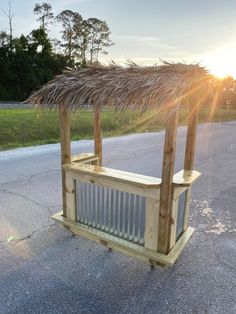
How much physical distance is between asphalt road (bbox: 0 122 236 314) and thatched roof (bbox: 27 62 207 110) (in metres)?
1.92

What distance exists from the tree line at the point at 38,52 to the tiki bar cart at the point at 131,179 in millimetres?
32820

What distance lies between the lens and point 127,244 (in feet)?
11.0

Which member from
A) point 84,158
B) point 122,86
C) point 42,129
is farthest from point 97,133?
point 42,129

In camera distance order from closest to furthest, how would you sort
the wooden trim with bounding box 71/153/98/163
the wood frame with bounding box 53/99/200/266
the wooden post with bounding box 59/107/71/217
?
the wood frame with bounding box 53/99/200/266
the wooden post with bounding box 59/107/71/217
the wooden trim with bounding box 71/153/98/163

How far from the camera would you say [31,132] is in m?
12.6

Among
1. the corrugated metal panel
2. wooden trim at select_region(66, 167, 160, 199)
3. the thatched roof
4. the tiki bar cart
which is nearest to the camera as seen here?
the thatched roof

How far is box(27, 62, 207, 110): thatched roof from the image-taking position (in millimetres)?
2664

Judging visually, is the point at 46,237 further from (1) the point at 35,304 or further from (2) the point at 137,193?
(2) the point at 137,193

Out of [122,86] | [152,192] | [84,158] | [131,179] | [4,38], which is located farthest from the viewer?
[4,38]

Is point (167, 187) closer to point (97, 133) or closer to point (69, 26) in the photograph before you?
point (97, 133)

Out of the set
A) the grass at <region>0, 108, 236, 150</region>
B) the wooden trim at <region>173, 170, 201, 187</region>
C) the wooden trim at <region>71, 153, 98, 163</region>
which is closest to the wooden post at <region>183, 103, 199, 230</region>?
the wooden trim at <region>173, 170, 201, 187</region>

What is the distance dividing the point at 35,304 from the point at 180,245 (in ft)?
6.01

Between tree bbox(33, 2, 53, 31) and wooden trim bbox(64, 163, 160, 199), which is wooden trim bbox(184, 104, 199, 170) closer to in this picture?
wooden trim bbox(64, 163, 160, 199)

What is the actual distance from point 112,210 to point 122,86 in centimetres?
159
